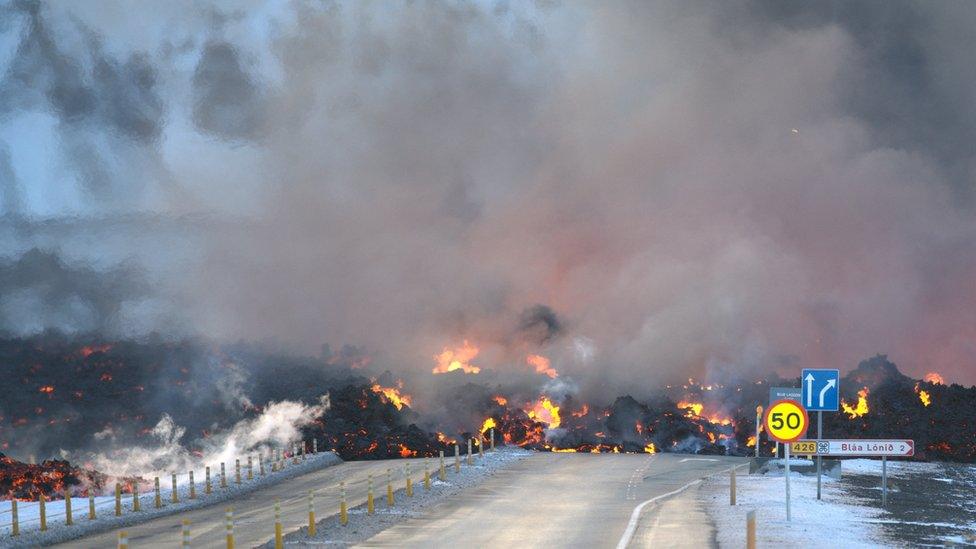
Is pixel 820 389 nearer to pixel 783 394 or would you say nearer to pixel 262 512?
pixel 783 394

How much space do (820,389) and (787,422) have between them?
4.09 m

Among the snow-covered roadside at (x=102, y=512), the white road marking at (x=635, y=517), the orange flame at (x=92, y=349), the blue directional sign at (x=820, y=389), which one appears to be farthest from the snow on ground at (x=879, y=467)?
the orange flame at (x=92, y=349)

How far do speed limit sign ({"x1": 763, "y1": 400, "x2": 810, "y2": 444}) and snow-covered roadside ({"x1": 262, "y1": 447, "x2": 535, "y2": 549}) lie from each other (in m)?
9.67

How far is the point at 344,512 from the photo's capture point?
27.3 metres

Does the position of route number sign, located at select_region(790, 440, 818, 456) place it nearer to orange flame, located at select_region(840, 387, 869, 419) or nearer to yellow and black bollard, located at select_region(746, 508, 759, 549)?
yellow and black bollard, located at select_region(746, 508, 759, 549)

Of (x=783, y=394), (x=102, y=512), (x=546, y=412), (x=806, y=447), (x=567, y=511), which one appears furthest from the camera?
(x=546, y=412)

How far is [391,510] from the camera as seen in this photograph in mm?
30344

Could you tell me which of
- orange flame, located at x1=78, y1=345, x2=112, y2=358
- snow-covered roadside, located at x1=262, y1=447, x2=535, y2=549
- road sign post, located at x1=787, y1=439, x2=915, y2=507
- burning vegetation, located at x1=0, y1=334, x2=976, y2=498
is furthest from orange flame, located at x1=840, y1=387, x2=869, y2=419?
orange flame, located at x1=78, y1=345, x2=112, y2=358

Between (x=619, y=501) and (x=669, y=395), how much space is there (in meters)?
57.7

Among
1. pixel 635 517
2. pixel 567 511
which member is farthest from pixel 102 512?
pixel 635 517

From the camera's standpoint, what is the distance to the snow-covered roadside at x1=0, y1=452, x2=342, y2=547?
2914 centimetres

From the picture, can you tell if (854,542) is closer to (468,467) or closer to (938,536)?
(938,536)

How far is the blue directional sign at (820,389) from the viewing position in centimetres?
2803

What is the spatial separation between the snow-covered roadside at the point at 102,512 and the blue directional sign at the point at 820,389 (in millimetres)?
20088
